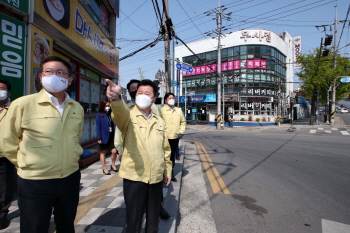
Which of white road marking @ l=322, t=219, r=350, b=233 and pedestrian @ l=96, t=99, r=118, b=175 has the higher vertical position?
pedestrian @ l=96, t=99, r=118, b=175

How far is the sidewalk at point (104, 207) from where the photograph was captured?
263 centimetres

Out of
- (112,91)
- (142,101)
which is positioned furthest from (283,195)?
(112,91)

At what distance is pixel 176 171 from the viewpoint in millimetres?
5152

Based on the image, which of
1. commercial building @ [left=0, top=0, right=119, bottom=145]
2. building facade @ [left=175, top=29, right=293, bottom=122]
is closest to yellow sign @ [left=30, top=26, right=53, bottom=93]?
commercial building @ [left=0, top=0, right=119, bottom=145]

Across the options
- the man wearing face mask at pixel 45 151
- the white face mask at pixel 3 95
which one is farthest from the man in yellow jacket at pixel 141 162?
the white face mask at pixel 3 95

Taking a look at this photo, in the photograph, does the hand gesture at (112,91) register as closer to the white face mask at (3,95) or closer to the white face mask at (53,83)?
the white face mask at (53,83)

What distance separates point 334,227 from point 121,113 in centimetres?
326

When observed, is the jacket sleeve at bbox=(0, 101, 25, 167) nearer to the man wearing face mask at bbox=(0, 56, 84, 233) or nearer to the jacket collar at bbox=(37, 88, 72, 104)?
the man wearing face mask at bbox=(0, 56, 84, 233)

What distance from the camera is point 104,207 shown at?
316 cm

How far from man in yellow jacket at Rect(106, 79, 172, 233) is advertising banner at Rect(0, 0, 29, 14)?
3173mm

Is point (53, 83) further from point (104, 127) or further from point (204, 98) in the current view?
point (204, 98)

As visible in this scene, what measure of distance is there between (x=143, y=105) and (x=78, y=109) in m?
0.61

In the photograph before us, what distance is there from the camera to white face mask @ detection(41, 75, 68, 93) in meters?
1.78

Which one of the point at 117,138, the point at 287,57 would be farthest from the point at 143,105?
the point at 287,57
